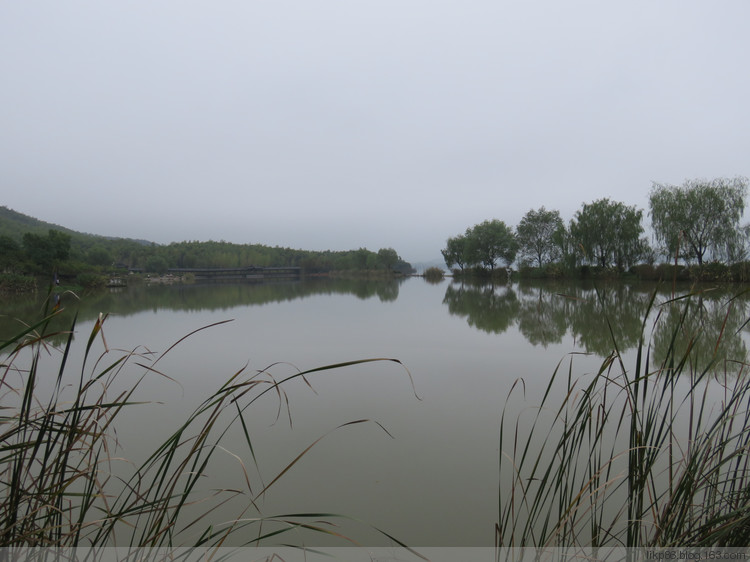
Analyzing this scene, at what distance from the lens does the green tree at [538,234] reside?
33031 millimetres

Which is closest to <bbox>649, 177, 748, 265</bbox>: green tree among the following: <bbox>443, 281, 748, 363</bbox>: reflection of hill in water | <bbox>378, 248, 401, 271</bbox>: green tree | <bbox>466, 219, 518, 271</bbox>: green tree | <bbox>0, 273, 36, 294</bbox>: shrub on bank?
<bbox>443, 281, 748, 363</bbox>: reflection of hill in water

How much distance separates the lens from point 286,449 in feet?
8.27

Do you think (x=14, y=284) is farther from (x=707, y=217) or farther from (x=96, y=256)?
(x=707, y=217)

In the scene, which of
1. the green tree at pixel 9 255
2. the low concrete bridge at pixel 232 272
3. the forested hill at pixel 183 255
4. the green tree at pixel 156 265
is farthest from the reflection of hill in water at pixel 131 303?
the low concrete bridge at pixel 232 272

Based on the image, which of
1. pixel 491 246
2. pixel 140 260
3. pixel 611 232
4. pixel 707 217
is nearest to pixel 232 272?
pixel 140 260

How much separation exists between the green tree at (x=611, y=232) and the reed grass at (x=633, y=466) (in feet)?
63.8

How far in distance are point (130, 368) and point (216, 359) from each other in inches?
36.8

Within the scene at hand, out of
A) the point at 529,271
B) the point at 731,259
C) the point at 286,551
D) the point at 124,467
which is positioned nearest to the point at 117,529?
the point at 124,467

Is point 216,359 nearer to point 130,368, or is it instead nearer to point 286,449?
point 130,368

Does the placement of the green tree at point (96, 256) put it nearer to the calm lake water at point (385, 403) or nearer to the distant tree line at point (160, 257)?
the distant tree line at point (160, 257)

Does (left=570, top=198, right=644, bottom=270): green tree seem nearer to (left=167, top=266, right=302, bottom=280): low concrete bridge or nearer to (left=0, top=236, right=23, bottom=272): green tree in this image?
(left=0, top=236, right=23, bottom=272): green tree

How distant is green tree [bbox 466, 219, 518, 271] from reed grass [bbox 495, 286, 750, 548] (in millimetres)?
30379

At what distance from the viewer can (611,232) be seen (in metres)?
21.5

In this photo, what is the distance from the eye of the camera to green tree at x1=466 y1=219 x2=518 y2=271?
3381 centimetres
